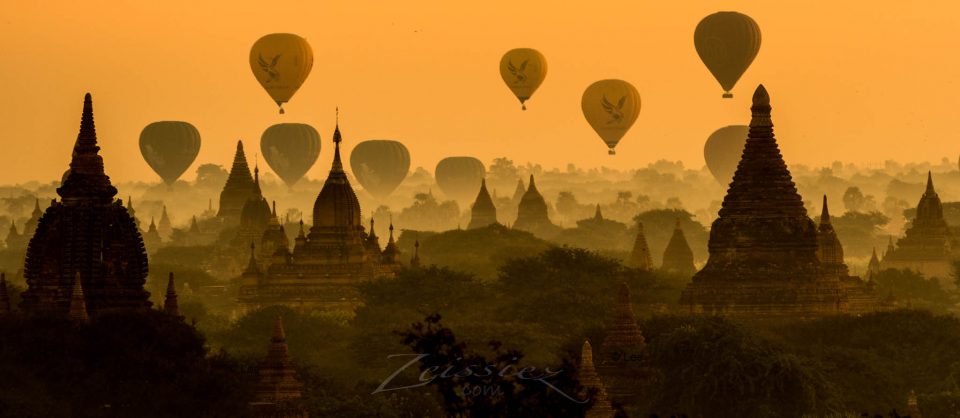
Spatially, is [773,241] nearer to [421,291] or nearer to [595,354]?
[595,354]

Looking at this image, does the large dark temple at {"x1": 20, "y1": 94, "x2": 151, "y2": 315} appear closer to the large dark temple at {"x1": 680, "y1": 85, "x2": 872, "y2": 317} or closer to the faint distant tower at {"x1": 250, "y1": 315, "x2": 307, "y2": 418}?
the faint distant tower at {"x1": 250, "y1": 315, "x2": 307, "y2": 418}

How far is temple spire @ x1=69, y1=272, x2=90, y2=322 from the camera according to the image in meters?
77.9

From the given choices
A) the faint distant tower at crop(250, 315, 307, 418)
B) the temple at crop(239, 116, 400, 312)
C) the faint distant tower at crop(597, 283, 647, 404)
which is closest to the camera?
the faint distant tower at crop(250, 315, 307, 418)

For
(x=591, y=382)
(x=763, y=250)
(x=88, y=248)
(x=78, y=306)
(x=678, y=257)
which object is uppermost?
(x=678, y=257)

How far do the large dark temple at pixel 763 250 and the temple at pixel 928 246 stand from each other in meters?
68.8

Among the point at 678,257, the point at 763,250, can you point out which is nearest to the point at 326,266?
the point at 678,257

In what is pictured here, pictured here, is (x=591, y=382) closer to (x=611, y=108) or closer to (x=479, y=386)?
(x=479, y=386)

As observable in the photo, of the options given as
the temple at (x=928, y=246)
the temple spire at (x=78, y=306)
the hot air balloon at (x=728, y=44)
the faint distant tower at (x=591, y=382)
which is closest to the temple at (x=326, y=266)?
the hot air balloon at (x=728, y=44)

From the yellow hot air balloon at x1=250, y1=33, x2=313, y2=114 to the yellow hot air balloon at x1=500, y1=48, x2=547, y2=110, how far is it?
17459 millimetres

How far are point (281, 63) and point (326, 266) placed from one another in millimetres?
33358

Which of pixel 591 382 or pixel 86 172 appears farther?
pixel 86 172

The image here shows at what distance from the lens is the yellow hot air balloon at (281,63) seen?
6560 inches

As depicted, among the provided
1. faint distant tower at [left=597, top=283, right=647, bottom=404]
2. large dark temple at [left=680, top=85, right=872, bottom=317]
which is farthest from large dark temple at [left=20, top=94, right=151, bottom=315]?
large dark temple at [left=680, top=85, right=872, bottom=317]

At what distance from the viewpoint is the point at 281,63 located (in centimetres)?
16712
